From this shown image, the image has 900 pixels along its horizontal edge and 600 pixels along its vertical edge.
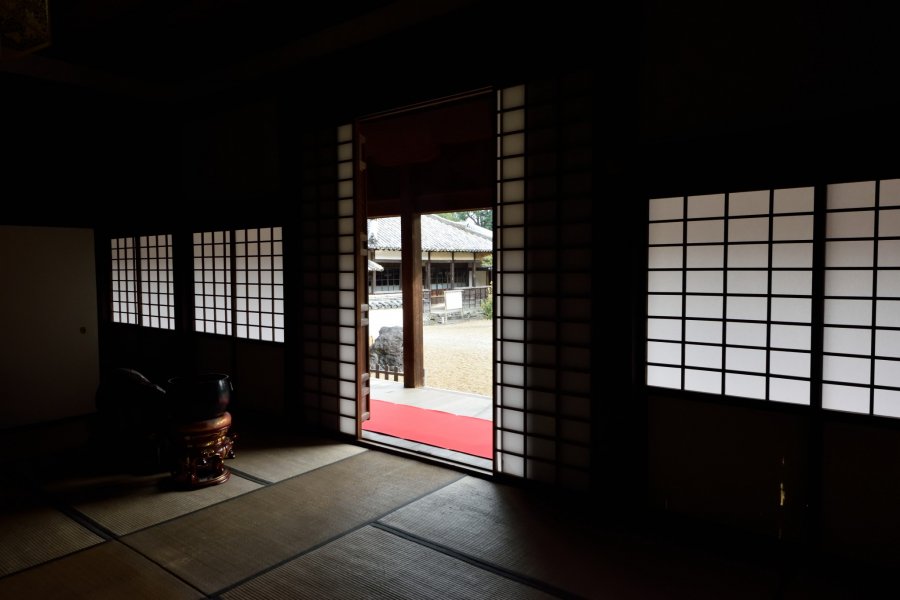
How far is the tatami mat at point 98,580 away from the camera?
7.67ft

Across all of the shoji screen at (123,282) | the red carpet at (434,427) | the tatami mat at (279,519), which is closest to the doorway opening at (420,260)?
the red carpet at (434,427)

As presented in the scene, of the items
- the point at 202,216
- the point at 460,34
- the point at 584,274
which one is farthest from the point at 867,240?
the point at 202,216

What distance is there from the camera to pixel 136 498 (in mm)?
3369

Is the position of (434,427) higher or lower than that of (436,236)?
lower

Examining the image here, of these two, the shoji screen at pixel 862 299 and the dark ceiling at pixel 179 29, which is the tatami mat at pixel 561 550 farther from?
the dark ceiling at pixel 179 29

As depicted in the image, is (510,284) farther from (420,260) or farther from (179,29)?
(179,29)

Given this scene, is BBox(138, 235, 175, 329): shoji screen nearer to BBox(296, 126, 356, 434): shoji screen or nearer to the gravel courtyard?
BBox(296, 126, 356, 434): shoji screen

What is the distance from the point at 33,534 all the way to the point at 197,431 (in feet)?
3.11

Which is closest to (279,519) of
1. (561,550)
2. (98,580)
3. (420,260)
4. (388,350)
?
(98,580)

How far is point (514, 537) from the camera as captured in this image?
9.23ft

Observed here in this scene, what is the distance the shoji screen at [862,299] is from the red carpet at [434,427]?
88.9 inches

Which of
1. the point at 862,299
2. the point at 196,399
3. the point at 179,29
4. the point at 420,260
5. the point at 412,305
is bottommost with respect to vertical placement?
the point at 196,399

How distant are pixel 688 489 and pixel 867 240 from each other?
1.48 m

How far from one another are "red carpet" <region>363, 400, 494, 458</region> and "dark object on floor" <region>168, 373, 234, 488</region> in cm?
137
